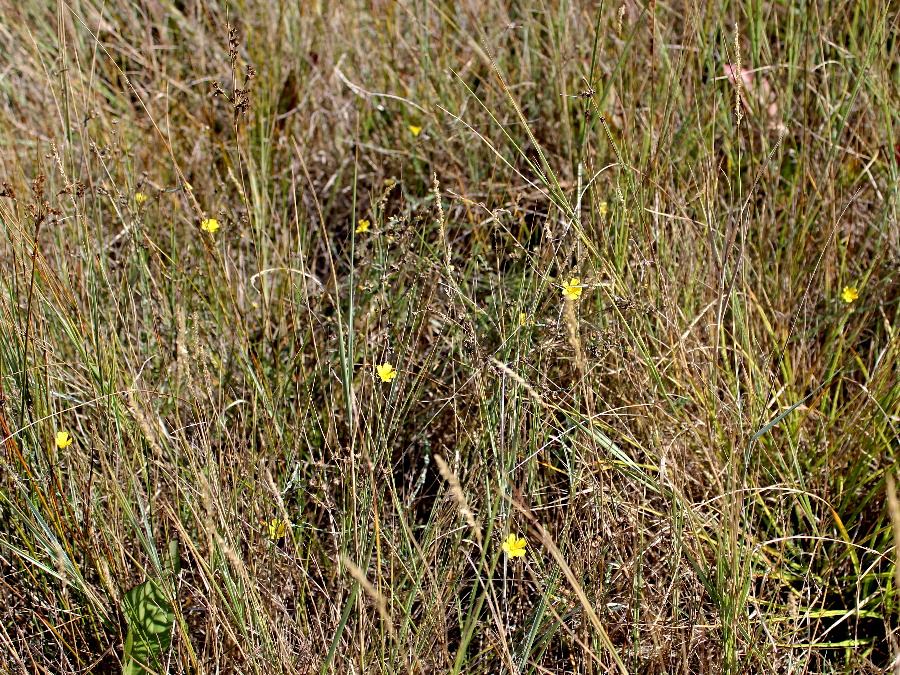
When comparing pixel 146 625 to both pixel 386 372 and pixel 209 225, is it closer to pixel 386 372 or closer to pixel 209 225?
pixel 386 372

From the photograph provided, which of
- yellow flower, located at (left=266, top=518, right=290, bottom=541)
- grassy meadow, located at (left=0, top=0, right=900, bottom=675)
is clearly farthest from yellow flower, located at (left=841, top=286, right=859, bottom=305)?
yellow flower, located at (left=266, top=518, right=290, bottom=541)

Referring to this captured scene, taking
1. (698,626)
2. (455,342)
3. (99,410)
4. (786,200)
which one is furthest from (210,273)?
(786,200)

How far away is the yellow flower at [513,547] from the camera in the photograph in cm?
124

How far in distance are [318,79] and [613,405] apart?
1.37m

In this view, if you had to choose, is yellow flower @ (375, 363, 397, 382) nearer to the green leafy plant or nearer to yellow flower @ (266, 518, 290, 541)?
yellow flower @ (266, 518, 290, 541)

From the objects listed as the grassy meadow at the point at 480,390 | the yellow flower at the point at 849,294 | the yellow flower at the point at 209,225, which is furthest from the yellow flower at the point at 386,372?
the yellow flower at the point at 849,294

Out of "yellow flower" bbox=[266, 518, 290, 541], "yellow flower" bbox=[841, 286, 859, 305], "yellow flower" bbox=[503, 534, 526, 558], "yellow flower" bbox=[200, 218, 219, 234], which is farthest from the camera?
"yellow flower" bbox=[841, 286, 859, 305]

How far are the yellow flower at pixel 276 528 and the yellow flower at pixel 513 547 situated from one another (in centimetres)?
35

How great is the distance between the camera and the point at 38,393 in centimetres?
145

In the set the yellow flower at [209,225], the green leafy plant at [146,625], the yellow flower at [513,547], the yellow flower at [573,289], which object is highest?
the yellow flower at [209,225]

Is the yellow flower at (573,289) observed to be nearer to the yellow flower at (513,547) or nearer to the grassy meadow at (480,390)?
the grassy meadow at (480,390)

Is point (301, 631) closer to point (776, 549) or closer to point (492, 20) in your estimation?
point (776, 549)

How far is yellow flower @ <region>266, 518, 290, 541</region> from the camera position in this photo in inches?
53.8

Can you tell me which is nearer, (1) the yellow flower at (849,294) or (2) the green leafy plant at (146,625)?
(2) the green leafy plant at (146,625)
